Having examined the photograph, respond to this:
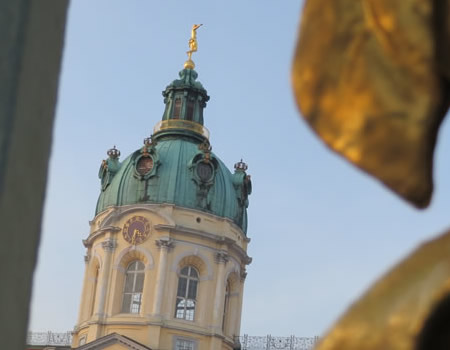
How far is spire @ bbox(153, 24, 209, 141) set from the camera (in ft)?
127

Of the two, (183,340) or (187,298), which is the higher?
(187,298)

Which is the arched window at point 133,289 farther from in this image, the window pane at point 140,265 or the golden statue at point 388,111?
the golden statue at point 388,111

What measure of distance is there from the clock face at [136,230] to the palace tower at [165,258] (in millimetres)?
39

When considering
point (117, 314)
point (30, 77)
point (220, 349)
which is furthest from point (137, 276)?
point (30, 77)

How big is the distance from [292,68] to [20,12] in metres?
0.98

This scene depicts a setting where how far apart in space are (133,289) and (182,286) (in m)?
1.93

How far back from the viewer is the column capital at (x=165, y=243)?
33.8 m

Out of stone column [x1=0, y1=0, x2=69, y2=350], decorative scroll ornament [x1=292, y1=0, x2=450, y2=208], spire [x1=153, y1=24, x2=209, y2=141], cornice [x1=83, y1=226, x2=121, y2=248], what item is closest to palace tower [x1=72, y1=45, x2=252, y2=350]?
cornice [x1=83, y1=226, x2=121, y2=248]

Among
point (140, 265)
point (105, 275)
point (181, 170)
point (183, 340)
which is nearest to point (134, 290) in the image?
point (140, 265)

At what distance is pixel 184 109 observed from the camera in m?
39.0

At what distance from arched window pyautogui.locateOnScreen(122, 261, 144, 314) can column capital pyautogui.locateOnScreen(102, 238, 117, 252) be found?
1112mm

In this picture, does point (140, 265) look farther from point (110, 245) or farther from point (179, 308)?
point (179, 308)

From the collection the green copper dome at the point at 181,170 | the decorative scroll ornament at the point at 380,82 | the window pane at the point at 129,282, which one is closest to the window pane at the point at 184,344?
the window pane at the point at 129,282

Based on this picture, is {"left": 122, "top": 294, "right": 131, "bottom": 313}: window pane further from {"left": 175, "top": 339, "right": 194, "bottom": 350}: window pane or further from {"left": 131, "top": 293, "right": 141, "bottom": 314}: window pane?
{"left": 175, "top": 339, "right": 194, "bottom": 350}: window pane
